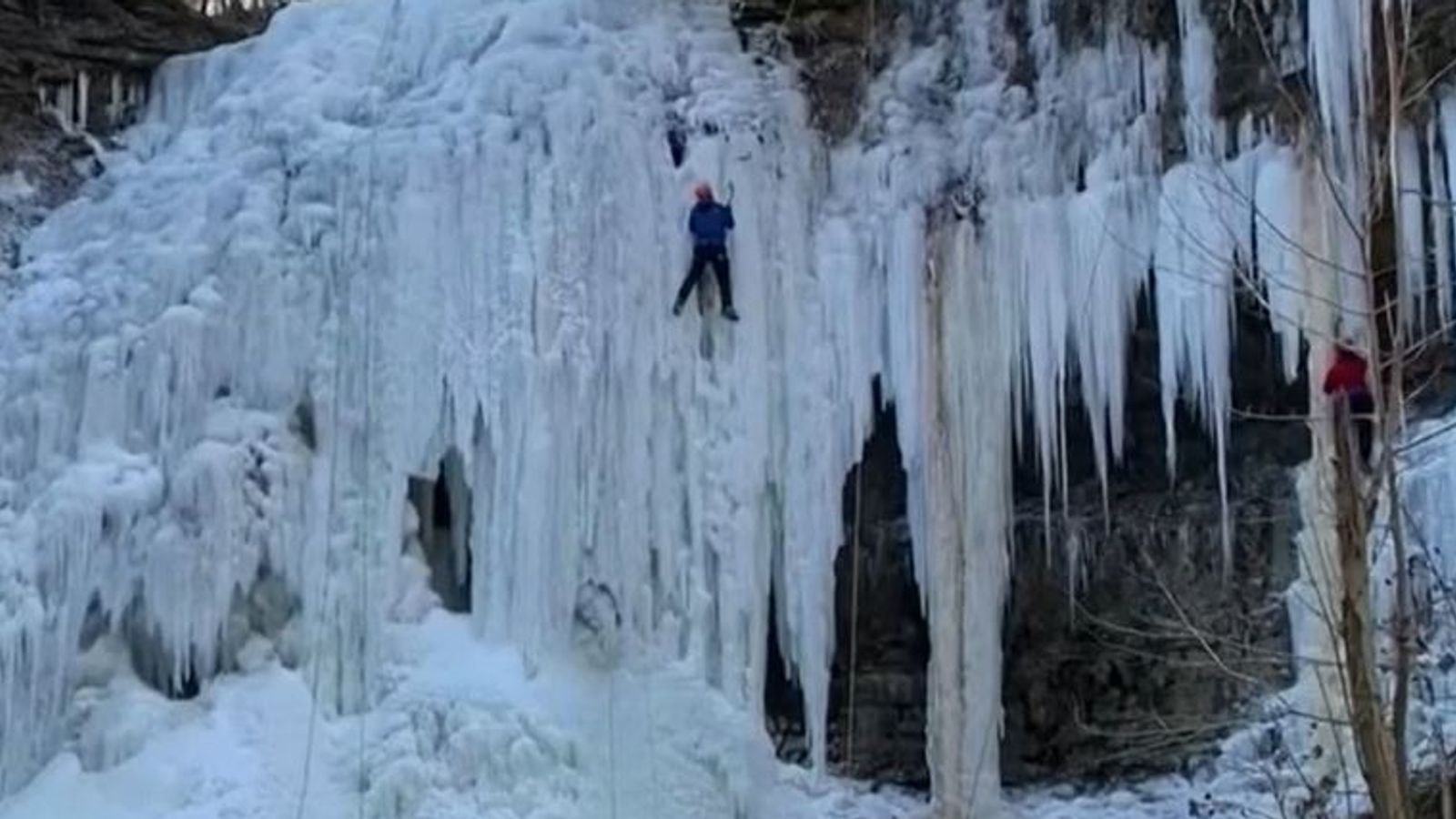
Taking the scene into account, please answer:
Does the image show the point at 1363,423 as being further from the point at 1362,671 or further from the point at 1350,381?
the point at 1362,671

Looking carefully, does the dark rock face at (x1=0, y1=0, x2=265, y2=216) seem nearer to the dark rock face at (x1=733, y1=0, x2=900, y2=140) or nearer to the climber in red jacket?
the dark rock face at (x1=733, y1=0, x2=900, y2=140)

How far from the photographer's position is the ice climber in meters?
10.9

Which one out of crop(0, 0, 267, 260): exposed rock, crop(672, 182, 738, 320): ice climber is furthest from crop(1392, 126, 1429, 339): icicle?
crop(0, 0, 267, 260): exposed rock

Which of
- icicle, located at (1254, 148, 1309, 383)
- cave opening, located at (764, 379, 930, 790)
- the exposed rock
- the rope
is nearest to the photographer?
icicle, located at (1254, 148, 1309, 383)

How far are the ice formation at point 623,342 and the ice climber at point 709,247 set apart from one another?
0.08m

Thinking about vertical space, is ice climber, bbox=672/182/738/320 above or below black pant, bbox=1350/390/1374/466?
above

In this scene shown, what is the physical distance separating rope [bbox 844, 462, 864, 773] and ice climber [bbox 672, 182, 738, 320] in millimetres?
1139

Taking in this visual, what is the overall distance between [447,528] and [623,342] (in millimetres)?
1182

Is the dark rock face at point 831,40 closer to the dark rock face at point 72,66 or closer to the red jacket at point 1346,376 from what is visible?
the red jacket at point 1346,376

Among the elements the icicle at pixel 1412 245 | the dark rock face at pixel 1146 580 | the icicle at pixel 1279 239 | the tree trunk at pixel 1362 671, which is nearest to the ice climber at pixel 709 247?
the dark rock face at pixel 1146 580

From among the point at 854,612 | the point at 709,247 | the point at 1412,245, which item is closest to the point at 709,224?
the point at 709,247

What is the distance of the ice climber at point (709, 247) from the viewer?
1086 centimetres

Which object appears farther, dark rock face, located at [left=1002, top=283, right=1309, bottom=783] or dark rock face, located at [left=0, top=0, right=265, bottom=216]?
dark rock face, located at [left=0, top=0, right=265, bottom=216]

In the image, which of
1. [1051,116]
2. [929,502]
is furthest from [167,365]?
[1051,116]
